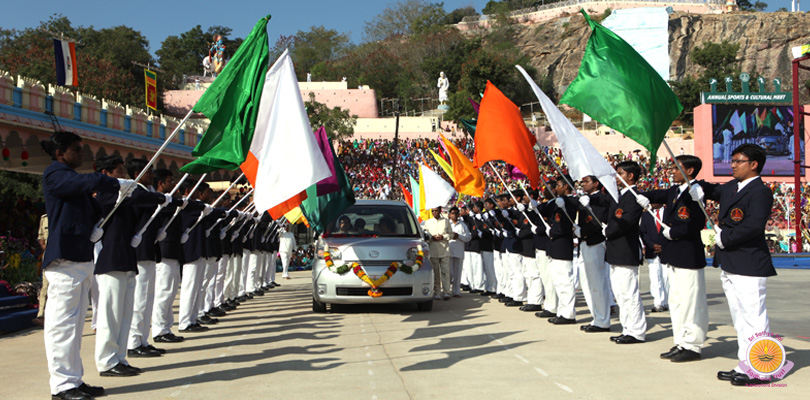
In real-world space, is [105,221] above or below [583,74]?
below

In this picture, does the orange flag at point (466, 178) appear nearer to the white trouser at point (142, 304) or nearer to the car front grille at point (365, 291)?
the car front grille at point (365, 291)

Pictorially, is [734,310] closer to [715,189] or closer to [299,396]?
[715,189]

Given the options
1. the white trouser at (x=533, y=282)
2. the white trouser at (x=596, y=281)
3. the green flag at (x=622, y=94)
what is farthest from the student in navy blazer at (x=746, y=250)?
the white trouser at (x=533, y=282)

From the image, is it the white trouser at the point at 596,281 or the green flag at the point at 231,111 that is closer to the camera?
the green flag at the point at 231,111

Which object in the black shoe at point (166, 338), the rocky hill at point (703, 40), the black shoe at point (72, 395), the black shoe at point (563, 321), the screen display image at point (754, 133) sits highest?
the rocky hill at point (703, 40)

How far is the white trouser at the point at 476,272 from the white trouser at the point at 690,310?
9.50m

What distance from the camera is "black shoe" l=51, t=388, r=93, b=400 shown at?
5613 millimetres

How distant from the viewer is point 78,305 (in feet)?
19.4

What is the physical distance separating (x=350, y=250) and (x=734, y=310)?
599 centimetres

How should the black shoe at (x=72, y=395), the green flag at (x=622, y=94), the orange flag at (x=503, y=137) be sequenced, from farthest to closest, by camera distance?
the orange flag at (x=503, y=137), the green flag at (x=622, y=94), the black shoe at (x=72, y=395)

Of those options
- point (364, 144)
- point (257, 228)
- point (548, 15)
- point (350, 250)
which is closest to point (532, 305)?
point (350, 250)

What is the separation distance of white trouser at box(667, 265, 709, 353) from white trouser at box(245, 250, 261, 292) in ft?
37.2

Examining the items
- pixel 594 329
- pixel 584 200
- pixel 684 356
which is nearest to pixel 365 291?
pixel 594 329

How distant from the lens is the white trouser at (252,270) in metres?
16.9
